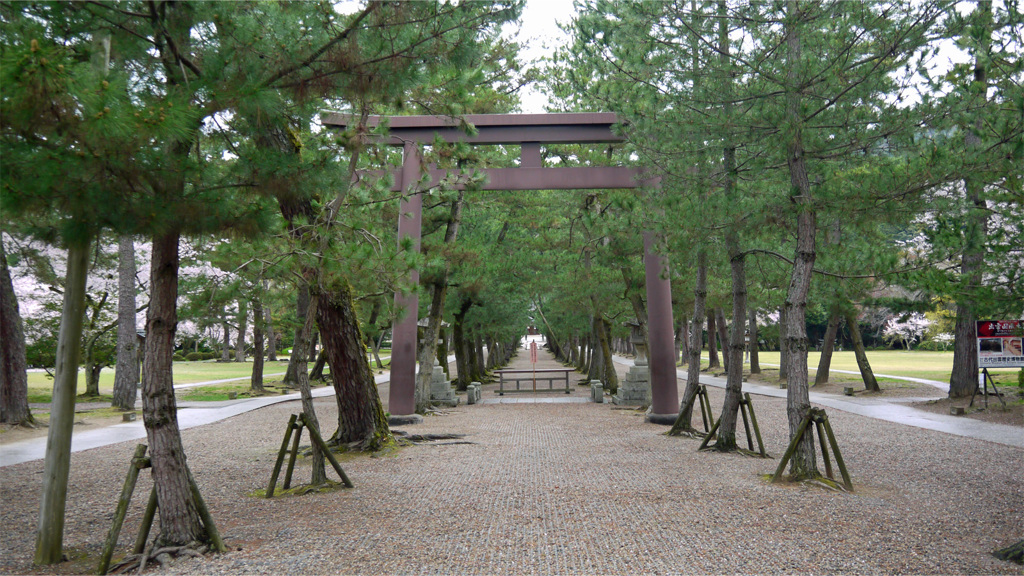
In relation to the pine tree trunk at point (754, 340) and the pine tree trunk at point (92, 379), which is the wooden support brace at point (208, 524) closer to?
the pine tree trunk at point (92, 379)

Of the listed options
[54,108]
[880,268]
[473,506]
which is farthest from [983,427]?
[54,108]

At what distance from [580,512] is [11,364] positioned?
12.4 m

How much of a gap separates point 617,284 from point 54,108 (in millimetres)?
14787

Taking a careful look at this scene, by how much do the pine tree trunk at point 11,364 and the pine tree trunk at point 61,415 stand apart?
402 inches

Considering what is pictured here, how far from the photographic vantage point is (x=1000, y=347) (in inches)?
542

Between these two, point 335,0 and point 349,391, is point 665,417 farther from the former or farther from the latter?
point 335,0

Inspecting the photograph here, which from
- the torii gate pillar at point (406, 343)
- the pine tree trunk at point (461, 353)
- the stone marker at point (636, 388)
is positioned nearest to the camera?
the torii gate pillar at point (406, 343)

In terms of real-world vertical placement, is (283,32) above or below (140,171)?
above

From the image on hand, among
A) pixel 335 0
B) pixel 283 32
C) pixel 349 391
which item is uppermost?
pixel 335 0

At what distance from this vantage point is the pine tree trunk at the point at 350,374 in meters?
9.50

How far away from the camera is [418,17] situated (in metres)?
5.14

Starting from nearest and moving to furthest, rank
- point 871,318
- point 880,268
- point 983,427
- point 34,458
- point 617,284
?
point 880,268 < point 34,458 < point 983,427 < point 617,284 < point 871,318

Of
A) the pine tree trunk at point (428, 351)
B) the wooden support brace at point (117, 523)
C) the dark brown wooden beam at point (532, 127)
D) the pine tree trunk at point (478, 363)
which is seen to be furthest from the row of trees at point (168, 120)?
the pine tree trunk at point (478, 363)

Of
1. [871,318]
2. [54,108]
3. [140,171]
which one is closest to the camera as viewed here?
[54,108]
